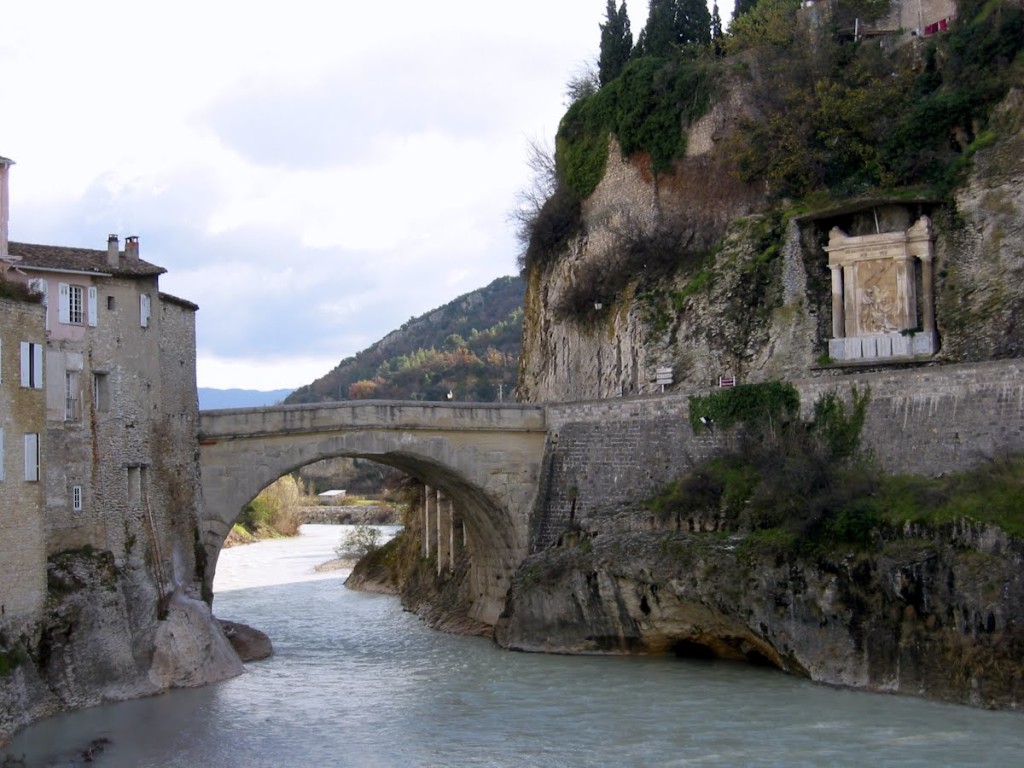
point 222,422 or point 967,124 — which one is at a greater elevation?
point 967,124

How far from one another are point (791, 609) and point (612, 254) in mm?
19623

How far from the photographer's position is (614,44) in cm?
5303

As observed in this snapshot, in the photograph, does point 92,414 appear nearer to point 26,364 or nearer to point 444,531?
point 26,364

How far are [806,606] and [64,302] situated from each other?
17420 mm

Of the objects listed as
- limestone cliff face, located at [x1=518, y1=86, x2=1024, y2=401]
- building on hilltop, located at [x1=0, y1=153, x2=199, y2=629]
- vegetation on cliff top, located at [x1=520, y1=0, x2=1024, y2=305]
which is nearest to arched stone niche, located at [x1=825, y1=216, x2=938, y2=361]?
limestone cliff face, located at [x1=518, y1=86, x2=1024, y2=401]

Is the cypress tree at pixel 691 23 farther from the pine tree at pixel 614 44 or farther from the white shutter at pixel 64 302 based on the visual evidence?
the white shutter at pixel 64 302

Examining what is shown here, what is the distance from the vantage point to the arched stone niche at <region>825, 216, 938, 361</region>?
37531mm

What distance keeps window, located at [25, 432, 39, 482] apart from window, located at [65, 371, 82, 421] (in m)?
2.71

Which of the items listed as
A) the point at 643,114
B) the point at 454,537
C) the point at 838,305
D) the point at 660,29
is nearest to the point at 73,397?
the point at 454,537

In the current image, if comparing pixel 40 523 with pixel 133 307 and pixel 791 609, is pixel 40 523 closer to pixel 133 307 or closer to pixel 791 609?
pixel 133 307

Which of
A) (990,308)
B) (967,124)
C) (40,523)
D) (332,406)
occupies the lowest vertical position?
(40,523)

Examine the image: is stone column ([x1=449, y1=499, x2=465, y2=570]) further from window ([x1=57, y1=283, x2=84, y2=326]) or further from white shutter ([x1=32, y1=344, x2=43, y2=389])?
white shutter ([x1=32, y1=344, x2=43, y2=389])

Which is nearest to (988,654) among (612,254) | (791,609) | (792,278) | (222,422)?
(791,609)

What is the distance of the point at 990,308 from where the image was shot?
3594 centimetres
